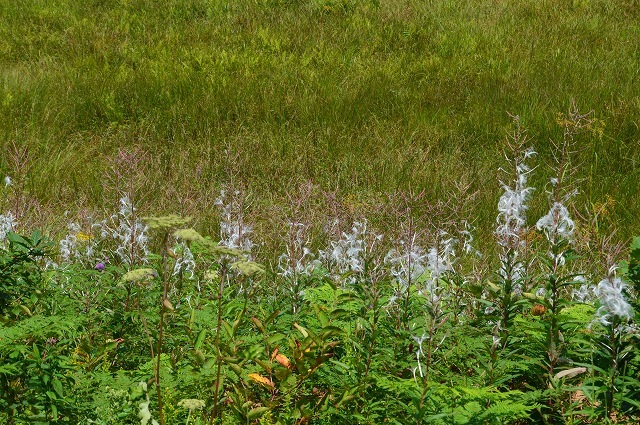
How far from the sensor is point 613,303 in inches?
92.4

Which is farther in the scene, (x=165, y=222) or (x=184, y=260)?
(x=184, y=260)

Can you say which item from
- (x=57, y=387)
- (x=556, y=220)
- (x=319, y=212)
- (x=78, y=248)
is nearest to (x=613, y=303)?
(x=556, y=220)

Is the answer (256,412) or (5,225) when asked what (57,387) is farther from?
(5,225)

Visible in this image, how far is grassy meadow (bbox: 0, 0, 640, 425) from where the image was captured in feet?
8.29

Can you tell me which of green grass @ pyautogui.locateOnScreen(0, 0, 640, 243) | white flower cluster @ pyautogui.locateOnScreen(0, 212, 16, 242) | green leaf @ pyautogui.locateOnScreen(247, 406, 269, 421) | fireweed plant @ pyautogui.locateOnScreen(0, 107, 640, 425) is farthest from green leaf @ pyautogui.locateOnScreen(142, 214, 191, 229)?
green grass @ pyautogui.locateOnScreen(0, 0, 640, 243)

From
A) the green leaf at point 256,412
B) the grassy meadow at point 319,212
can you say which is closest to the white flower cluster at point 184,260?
the grassy meadow at point 319,212

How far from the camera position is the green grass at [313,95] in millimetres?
6441

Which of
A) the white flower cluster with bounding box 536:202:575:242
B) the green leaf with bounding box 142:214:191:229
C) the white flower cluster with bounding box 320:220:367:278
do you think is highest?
the green leaf with bounding box 142:214:191:229

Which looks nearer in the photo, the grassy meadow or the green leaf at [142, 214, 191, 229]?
the green leaf at [142, 214, 191, 229]

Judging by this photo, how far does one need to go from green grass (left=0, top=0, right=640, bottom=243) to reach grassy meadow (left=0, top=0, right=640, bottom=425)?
0.03m

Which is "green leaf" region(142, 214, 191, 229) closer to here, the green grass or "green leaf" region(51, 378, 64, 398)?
"green leaf" region(51, 378, 64, 398)

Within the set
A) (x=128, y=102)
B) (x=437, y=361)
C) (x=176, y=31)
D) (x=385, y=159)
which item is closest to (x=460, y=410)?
(x=437, y=361)

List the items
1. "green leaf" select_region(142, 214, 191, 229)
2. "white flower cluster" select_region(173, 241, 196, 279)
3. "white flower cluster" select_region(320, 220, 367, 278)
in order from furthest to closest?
"white flower cluster" select_region(320, 220, 367, 278), "white flower cluster" select_region(173, 241, 196, 279), "green leaf" select_region(142, 214, 191, 229)

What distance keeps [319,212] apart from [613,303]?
3.32 metres
